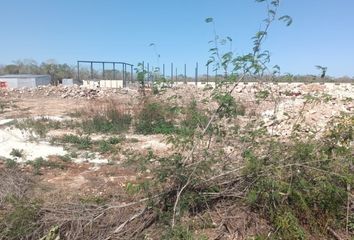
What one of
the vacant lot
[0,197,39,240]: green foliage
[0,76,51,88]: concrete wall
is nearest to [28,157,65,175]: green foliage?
the vacant lot

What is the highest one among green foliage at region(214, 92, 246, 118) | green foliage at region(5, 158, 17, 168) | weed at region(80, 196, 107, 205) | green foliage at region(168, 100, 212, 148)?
green foliage at region(214, 92, 246, 118)

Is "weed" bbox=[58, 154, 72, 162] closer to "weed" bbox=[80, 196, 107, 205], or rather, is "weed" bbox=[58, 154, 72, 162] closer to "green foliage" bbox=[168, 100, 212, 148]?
"weed" bbox=[80, 196, 107, 205]

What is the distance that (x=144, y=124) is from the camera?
35.9ft

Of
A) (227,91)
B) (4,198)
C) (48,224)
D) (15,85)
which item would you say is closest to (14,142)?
(4,198)

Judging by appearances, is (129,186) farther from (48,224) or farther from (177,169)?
(48,224)

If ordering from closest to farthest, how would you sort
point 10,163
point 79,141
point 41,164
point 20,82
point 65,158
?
point 10,163
point 41,164
point 65,158
point 79,141
point 20,82

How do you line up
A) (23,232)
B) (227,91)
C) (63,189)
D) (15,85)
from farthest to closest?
(15,85)
(63,189)
(227,91)
(23,232)

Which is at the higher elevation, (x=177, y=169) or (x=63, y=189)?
(x=177, y=169)

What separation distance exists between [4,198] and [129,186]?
1.61m

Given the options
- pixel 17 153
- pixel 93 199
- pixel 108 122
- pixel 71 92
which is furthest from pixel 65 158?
pixel 71 92

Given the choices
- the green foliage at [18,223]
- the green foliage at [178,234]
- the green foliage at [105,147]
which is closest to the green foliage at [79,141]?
the green foliage at [105,147]

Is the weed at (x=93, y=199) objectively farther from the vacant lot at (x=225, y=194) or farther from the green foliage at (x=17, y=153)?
the green foliage at (x=17, y=153)

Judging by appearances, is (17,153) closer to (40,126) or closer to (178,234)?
(40,126)

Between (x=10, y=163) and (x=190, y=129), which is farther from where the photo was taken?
(x=10, y=163)
